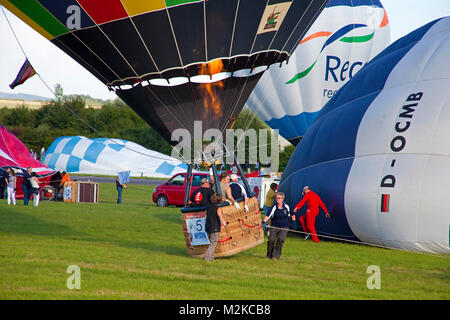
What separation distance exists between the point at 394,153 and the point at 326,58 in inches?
649

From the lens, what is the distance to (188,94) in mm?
11234

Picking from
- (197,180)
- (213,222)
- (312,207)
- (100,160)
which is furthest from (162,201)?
(100,160)

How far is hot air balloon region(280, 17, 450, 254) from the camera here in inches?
462

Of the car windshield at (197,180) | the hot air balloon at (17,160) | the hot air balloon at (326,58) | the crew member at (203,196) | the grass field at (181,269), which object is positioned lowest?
the grass field at (181,269)

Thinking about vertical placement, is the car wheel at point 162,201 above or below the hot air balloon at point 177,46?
below

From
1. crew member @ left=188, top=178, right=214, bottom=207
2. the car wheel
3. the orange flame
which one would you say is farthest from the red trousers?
the car wheel

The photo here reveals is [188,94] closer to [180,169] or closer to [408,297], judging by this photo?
A: [408,297]

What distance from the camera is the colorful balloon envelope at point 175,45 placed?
34.5 ft

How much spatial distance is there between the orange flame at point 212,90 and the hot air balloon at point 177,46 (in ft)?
0.06

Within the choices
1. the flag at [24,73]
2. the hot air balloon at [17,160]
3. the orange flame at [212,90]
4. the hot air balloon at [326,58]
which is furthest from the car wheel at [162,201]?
the orange flame at [212,90]

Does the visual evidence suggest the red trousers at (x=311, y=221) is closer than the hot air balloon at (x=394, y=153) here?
No

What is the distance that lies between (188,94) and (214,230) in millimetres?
2658

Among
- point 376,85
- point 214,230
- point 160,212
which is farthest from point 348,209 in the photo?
point 160,212

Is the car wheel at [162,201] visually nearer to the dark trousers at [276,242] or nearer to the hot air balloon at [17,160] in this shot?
the hot air balloon at [17,160]
